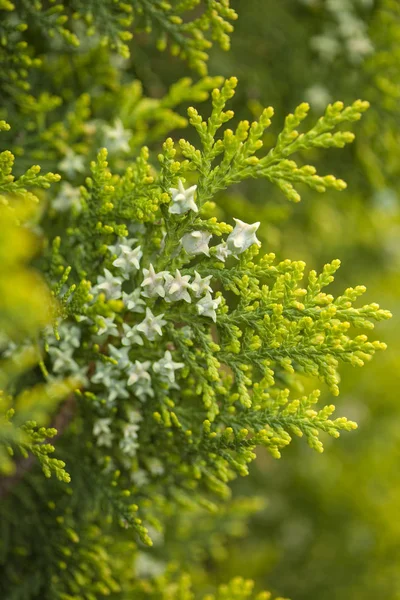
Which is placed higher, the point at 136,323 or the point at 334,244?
the point at 136,323

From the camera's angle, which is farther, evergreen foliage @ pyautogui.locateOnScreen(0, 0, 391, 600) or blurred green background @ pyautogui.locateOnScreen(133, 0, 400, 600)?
blurred green background @ pyautogui.locateOnScreen(133, 0, 400, 600)

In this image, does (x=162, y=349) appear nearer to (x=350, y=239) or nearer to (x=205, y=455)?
(x=205, y=455)

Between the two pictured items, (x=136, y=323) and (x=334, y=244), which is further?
(x=334, y=244)

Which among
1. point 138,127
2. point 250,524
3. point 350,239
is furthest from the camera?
point 350,239

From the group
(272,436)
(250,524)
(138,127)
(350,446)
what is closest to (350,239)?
(350,446)
